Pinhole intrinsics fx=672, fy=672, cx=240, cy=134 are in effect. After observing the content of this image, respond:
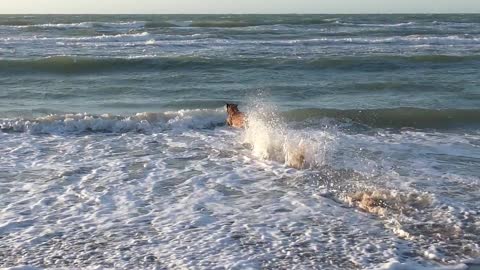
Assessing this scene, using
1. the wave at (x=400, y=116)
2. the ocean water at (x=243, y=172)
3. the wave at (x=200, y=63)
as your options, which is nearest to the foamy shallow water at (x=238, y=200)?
the ocean water at (x=243, y=172)

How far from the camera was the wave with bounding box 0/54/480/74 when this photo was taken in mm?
20047

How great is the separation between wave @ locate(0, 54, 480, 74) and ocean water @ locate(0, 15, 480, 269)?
1427mm

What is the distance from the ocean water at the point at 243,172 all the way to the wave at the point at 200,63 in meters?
1.43

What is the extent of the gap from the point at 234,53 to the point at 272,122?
13.2m

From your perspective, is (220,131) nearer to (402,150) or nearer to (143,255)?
(402,150)

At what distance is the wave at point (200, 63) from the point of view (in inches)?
Result: 789

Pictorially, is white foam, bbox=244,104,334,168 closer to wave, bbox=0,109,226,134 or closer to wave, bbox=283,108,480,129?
wave, bbox=0,109,226,134

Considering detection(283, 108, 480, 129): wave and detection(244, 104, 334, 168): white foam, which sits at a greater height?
detection(244, 104, 334, 168): white foam

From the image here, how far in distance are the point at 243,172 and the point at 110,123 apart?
3780 mm

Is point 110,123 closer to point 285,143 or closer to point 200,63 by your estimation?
point 285,143

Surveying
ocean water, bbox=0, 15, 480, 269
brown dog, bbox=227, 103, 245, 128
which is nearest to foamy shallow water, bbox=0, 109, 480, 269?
ocean water, bbox=0, 15, 480, 269

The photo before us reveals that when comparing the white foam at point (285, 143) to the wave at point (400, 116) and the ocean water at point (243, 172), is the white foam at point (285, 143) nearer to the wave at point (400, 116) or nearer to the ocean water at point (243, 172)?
the ocean water at point (243, 172)

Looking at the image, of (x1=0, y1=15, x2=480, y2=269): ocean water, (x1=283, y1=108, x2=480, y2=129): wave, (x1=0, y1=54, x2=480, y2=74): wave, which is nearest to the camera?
(x1=0, y1=15, x2=480, y2=269): ocean water

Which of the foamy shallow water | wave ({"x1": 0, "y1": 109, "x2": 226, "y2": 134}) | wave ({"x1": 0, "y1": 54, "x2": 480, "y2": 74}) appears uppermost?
the foamy shallow water
